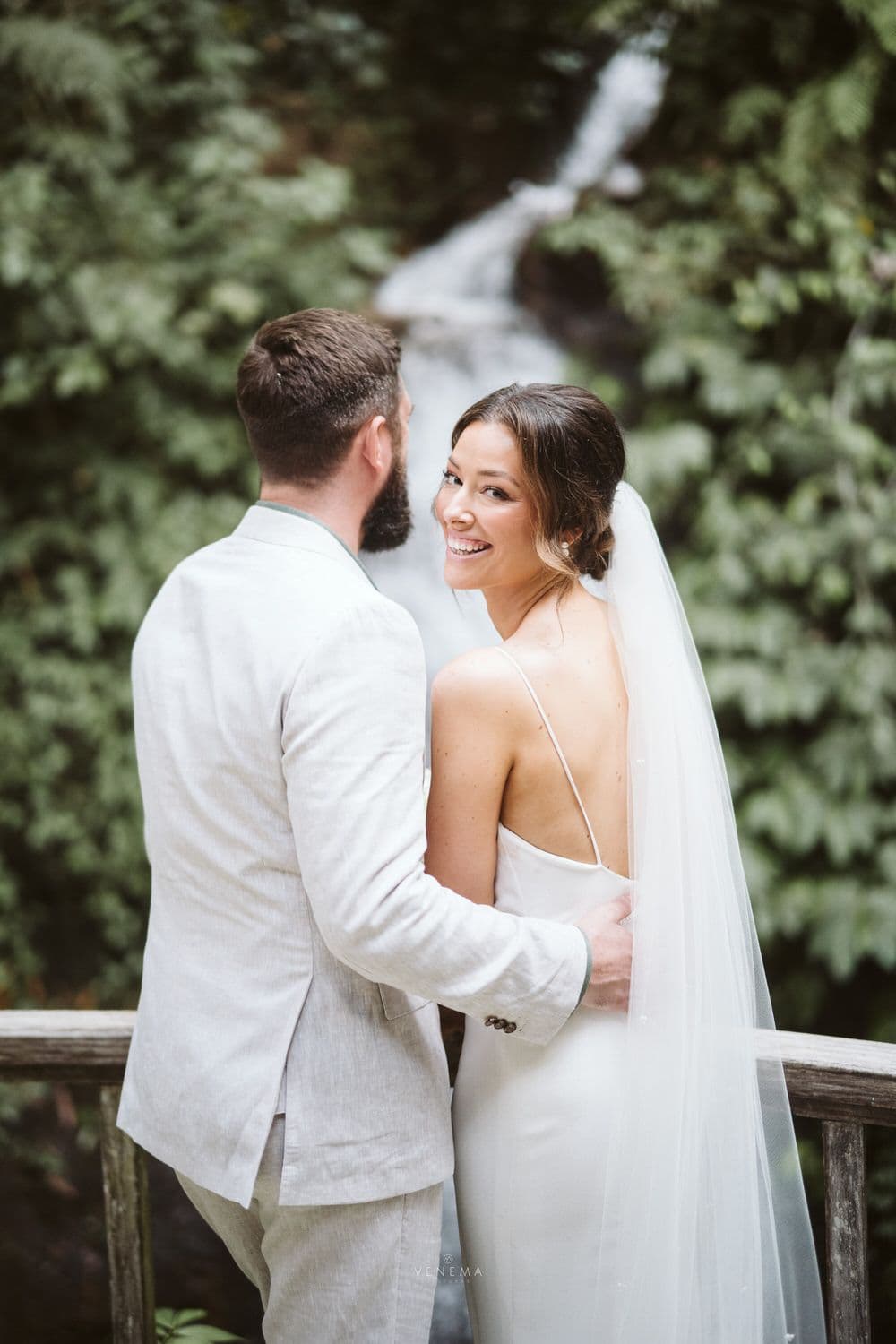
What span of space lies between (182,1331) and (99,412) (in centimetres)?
399

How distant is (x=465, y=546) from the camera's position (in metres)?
1.73

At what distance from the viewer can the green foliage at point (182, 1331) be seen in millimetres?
2031

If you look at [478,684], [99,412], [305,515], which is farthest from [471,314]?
[478,684]

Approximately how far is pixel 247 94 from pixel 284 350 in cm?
536

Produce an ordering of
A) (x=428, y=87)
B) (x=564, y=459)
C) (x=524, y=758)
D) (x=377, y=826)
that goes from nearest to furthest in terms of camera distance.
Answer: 1. (x=377, y=826)
2. (x=524, y=758)
3. (x=564, y=459)
4. (x=428, y=87)

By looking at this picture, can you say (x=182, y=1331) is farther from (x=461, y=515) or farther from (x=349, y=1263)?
(x=461, y=515)

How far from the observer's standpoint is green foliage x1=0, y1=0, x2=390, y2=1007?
468 centimetres

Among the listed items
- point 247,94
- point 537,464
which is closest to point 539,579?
point 537,464

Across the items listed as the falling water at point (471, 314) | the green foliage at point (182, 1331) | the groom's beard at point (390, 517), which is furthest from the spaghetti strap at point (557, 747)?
the falling water at point (471, 314)

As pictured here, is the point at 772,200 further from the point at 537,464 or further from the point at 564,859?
the point at 564,859

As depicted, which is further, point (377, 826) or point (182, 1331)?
point (182, 1331)

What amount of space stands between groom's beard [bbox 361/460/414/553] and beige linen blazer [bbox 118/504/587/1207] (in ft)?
0.73

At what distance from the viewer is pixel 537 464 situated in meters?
1.69

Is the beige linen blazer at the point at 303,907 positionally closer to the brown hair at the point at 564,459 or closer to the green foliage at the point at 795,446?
the brown hair at the point at 564,459
